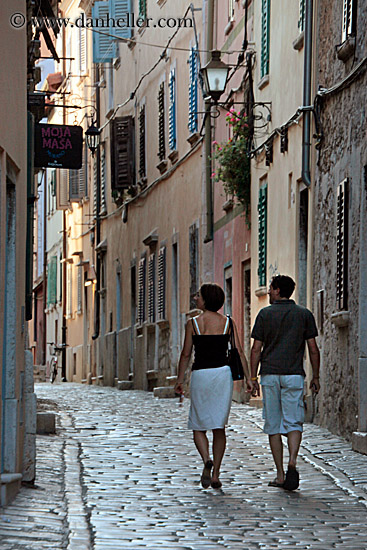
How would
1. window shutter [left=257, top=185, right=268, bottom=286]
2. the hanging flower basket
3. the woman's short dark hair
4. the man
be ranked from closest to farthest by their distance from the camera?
the man
the woman's short dark hair
window shutter [left=257, top=185, right=268, bottom=286]
the hanging flower basket

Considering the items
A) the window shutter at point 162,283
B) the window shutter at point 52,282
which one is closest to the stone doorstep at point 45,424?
the window shutter at point 162,283

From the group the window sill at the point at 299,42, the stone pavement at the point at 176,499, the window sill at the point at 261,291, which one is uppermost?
the window sill at the point at 299,42

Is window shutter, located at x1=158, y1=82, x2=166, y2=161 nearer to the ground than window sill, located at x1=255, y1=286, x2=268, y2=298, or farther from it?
farther from it

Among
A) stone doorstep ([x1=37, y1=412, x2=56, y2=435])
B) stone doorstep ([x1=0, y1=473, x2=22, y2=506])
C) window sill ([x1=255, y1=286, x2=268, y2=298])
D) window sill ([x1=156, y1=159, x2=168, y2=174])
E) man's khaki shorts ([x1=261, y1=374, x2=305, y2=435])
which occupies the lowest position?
stone doorstep ([x1=0, y1=473, x2=22, y2=506])

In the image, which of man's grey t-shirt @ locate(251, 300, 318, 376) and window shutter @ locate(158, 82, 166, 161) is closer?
man's grey t-shirt @ locate(251, 300, 318, 376)

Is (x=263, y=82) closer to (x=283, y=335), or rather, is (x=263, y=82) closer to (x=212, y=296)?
(x=212, y=296)

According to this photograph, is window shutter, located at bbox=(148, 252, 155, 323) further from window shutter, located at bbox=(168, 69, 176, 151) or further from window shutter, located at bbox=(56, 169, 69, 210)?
window shutter, located at bbox=(56, 169, 69, 210)

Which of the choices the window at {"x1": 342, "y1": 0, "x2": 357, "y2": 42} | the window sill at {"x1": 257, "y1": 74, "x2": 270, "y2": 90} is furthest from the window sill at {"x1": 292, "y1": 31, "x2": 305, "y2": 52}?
the window at {"x1": 342, "y1": 0, "x2": 357, "y2": 42}

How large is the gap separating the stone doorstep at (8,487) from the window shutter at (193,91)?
16295mm

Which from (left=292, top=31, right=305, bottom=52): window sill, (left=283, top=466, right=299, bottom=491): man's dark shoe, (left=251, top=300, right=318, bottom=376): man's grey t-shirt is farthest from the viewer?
(left=292, top=31, right=305, bottom=52): window sill

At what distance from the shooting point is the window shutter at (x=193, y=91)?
2473 centimetres

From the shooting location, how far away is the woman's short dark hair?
10445 millimetres

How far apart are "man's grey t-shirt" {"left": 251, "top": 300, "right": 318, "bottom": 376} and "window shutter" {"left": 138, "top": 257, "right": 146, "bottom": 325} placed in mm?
20590

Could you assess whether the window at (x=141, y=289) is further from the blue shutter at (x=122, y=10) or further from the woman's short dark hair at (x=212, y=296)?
the woman's short dark hair at (x=212, y=296)
